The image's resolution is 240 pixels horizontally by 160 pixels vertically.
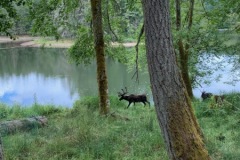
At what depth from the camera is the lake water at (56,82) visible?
1969 centimetres

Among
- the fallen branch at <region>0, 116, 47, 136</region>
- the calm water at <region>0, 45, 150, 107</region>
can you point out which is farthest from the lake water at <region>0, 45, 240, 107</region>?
the fallen branch at <region>0, 116, 47, 136</region>

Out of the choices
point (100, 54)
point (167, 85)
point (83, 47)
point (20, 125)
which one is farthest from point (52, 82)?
point (167, 85)

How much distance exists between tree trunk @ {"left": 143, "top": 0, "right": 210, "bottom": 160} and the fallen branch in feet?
16.7

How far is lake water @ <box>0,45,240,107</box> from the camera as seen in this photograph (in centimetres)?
1969

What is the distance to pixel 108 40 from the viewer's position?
460 inches

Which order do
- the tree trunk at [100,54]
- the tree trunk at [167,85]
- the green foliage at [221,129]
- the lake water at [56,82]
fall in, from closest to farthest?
the tree trunk at [167,85]
the green foliage at [221,129]
the tree trunk at [100,54]
the lake water at [56,82]

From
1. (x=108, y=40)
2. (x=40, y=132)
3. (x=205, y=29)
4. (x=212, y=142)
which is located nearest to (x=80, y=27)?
(x=108, y=40)

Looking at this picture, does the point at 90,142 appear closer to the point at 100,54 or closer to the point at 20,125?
Result: the point at 20,125

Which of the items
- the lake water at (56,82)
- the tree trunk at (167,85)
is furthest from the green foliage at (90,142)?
the lake water at (56,82)

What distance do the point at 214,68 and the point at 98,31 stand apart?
7029 mm

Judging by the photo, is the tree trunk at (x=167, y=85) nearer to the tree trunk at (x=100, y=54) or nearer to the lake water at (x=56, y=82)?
the tree trunk at (x=100, y=54)

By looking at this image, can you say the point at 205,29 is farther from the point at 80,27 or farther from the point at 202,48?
the point at 80,27

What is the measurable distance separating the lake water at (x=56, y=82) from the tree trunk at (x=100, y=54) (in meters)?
6.74

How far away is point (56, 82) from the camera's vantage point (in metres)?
25.8
